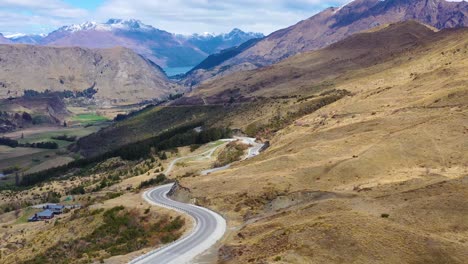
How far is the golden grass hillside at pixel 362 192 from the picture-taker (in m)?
48.6

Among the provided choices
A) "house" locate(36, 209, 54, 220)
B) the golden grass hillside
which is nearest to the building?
"house" locate(36, 209, 54, 220)

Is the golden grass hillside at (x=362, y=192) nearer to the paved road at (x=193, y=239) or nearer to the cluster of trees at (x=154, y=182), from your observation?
the paved road at (x=193, y=239)

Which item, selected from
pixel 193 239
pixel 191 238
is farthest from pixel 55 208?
pixel 193 239

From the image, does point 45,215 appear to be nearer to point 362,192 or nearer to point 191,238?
point 191,238

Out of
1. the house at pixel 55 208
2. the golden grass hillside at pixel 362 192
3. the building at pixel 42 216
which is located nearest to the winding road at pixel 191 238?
the golden grass hillside at pixel 362 192

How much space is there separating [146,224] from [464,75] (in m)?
114

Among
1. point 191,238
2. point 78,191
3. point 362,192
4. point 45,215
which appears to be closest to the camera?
point 191,238

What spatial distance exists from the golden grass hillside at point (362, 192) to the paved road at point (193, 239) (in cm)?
239

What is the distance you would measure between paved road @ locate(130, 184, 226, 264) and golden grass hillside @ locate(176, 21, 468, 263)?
7.83 feet

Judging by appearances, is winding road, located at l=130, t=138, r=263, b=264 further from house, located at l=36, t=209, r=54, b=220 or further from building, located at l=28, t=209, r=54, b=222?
building, located at l=28, t=209, r=54, b=222

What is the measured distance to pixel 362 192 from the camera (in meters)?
70.2

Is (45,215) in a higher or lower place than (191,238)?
lower

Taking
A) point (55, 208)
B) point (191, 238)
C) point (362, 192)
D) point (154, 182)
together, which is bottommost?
point (55, 208)

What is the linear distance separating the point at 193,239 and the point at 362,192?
24.4 metres
